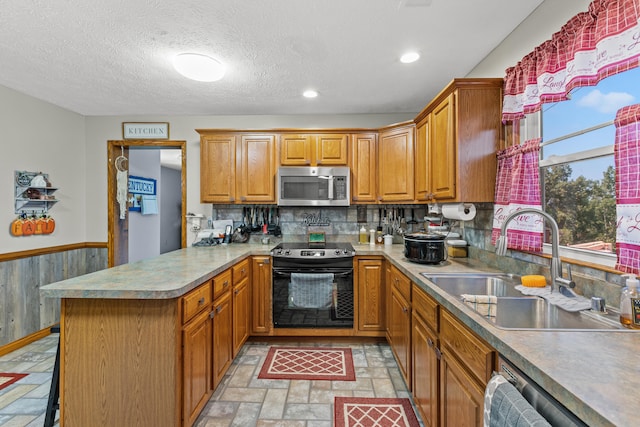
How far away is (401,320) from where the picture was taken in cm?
217

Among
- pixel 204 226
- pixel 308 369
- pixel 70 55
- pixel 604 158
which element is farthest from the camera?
pixel 204 226

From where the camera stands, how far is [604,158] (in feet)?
4.56

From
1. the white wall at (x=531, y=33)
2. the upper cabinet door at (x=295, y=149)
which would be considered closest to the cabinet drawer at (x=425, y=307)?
the white wall at (x=531, y=33)

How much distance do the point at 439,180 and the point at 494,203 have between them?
422 mm

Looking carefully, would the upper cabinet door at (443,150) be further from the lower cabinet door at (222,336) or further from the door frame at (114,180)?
the door frame at (114,180)

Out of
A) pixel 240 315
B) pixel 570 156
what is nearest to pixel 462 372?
pixel 570 156

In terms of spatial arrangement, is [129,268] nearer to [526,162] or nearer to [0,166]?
[0,166]

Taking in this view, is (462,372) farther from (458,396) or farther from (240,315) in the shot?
(240,315)

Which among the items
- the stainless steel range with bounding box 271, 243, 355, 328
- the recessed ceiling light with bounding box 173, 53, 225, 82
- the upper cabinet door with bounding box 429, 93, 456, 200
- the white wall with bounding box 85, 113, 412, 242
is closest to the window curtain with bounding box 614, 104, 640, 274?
the upper cabinet door with bounding box 429, 93, 456, 200

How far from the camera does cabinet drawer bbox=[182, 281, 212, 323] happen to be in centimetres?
157

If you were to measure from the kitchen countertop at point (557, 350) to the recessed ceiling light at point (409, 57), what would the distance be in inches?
64.8

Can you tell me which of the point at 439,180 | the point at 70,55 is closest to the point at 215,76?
the point at 70,55

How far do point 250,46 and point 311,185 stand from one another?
4.70 ft

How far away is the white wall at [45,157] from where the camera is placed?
2.75 m
